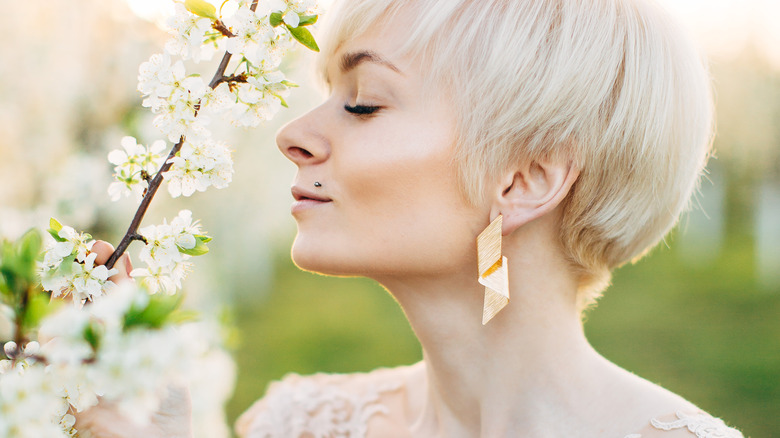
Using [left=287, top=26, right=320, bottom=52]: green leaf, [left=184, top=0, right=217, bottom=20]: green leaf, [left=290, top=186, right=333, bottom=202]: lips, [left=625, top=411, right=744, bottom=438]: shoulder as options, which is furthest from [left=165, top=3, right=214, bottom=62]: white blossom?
[left=625, top=411, right=744, bottom=438]: shoulder

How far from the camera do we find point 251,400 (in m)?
5.01

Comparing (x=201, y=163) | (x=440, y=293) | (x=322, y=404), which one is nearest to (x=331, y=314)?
(x=322, y=404)

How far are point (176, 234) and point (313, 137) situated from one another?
1.80ft

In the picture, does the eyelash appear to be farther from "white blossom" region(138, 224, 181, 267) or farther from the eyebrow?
"white blossom" region(138, 224, 181, 267)

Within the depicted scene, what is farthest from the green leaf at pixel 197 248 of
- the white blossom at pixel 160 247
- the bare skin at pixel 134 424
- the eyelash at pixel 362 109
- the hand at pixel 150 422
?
the eyelash at pixel 362 109

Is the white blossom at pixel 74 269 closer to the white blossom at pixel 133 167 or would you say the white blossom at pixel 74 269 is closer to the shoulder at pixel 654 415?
the white blossom at pixel 133 167

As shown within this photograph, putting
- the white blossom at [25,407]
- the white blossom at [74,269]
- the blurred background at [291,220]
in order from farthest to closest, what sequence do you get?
the blurred background at [291,220] → the white blossom at [74,269] → the white blossom at [25,407]

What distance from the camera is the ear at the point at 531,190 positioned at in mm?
1277

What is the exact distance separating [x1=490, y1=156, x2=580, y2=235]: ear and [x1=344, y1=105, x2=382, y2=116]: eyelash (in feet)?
1.01

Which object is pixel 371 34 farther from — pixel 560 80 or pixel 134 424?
pixel 134 424

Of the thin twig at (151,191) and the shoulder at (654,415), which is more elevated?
the thin twig at (151,191)

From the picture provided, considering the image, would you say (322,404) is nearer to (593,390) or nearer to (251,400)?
(593,390)

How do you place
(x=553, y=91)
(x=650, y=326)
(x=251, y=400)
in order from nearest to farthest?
(x=553, y=91)
(x=251, y=400)
(x=650, y=326)

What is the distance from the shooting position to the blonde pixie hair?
48.4 inches
